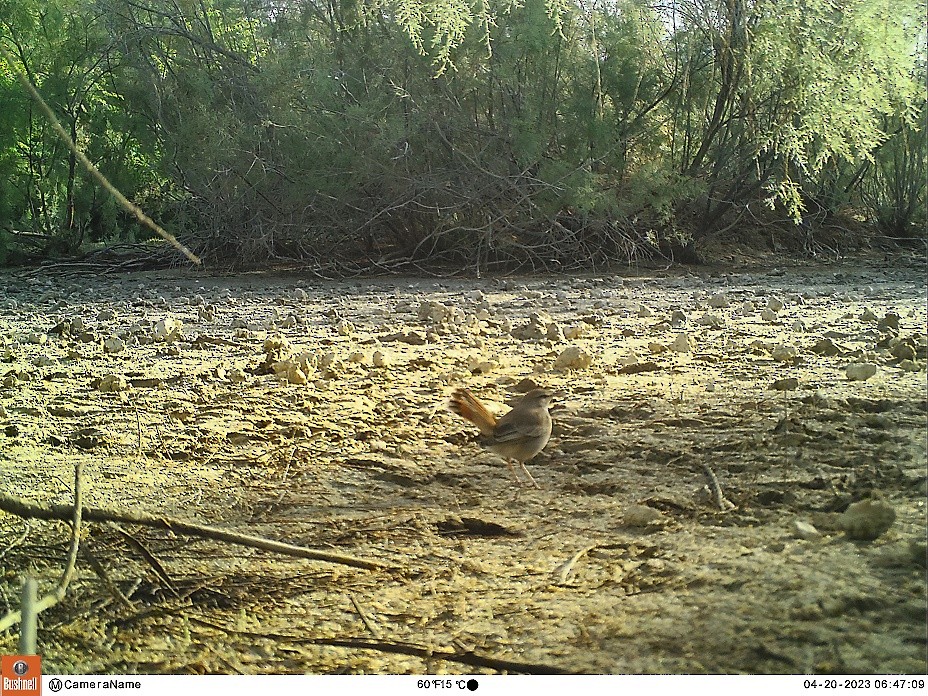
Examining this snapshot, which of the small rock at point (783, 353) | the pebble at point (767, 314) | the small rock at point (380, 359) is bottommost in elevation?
the small rock at point (380, 359)

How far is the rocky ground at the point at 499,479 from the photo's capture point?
59 centimetres

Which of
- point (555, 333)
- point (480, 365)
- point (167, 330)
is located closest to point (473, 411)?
point (480, 365)

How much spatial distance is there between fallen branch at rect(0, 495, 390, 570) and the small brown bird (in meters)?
0.17

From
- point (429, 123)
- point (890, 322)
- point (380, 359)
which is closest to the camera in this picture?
point (890, 322)

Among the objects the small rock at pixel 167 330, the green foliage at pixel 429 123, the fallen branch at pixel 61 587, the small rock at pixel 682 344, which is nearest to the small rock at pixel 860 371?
the small rock at pixel 682 344

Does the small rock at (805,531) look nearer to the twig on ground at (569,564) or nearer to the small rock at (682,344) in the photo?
the twig on ground at (569,564)

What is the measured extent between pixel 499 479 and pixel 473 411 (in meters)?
0.08

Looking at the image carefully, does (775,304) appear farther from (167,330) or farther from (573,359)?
(167,330)

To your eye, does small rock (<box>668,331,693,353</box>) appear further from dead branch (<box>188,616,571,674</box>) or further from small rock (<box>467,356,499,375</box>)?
dead branch (<box>188,616,571,674</box>)

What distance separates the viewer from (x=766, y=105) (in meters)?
1.33

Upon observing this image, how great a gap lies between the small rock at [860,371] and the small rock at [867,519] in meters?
0.27

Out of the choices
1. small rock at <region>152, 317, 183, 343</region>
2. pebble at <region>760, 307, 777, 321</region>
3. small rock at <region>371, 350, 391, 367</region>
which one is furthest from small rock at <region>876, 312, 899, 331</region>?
small rock at <region>152, 317, 183, 343</region>

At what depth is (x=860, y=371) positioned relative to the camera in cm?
91
